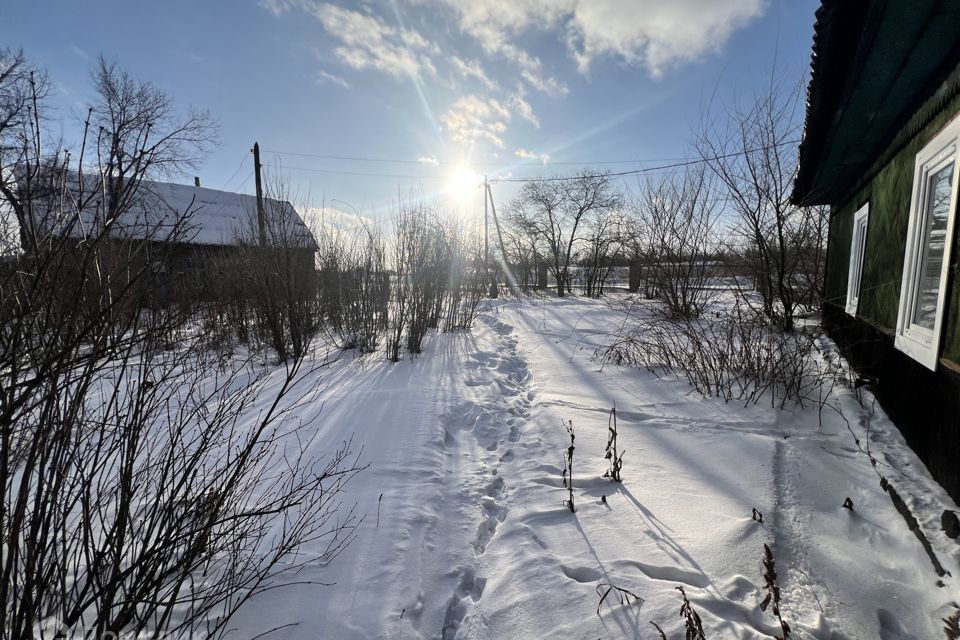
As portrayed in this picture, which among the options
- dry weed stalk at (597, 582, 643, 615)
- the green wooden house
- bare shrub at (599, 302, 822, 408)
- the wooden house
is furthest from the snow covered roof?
bare shrub at (599, 302, 822, 408)

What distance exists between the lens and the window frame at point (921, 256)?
2.32 metres

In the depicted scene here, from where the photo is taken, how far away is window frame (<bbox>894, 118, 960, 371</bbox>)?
232cm

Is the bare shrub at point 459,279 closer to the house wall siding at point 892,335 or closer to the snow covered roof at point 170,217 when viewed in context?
the snow covered roof at point 170,217

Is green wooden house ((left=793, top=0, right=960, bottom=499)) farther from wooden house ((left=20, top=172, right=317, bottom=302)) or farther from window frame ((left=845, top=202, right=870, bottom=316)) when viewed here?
wooden house ((left=20, top=172, right=317, bottom=302))

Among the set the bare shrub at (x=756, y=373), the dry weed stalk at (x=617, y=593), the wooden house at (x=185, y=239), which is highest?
the wooden house at (x=185, y=239)

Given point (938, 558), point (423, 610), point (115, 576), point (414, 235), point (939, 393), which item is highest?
point (414, 235)

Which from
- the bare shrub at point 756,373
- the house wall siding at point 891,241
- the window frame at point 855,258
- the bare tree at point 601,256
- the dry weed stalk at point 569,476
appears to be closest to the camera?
the dry weed stalk at point 569,476

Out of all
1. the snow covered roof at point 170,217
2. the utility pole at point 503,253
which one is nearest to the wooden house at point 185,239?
the snow covered roof at point 170,217

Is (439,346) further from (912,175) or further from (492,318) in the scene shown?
(912,175)

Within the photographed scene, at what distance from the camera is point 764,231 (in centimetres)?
634

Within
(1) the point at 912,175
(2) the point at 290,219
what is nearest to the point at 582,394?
(1) the point at 912,175

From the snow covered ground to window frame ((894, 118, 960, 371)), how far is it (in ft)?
2.25

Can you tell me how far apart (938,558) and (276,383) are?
192 inches

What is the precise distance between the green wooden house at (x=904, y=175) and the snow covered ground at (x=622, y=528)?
1.28ft
